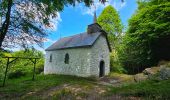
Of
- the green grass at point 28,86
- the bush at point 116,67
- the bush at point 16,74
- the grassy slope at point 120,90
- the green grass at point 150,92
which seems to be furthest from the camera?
the bush at point 116,67

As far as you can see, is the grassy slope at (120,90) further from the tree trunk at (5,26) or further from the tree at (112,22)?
Answer: the tree at (112,22)

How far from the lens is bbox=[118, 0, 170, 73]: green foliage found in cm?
2323

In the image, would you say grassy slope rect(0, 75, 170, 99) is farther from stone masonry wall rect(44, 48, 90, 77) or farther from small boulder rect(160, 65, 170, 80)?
stone masonry wall rect(44, 48, 90, 77)

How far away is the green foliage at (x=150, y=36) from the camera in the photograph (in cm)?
2323

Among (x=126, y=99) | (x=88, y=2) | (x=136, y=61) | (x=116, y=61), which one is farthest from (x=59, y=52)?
(x=126, y=99)

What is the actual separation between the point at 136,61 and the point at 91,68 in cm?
788

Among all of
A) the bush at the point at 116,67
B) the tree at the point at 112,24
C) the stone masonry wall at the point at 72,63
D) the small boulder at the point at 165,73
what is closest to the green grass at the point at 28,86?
the stone masonry wall at the point at 72,63

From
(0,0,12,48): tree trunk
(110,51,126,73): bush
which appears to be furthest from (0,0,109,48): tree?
(110,51,126,73): bush

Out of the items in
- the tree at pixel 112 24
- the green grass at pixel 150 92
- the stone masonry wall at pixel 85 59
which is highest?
the tree at pixel 112 24

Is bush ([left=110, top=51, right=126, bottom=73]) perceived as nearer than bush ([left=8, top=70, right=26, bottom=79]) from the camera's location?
No

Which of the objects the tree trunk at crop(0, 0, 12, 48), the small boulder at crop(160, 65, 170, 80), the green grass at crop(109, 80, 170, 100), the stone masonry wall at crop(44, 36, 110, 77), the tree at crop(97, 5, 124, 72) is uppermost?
the tree at crop(97, 5, 124, 72)

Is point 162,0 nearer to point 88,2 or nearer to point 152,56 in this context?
point 152,56

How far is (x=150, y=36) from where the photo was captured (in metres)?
24.0

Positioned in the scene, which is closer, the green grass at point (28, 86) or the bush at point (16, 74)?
the green grass at point (28, 86)
